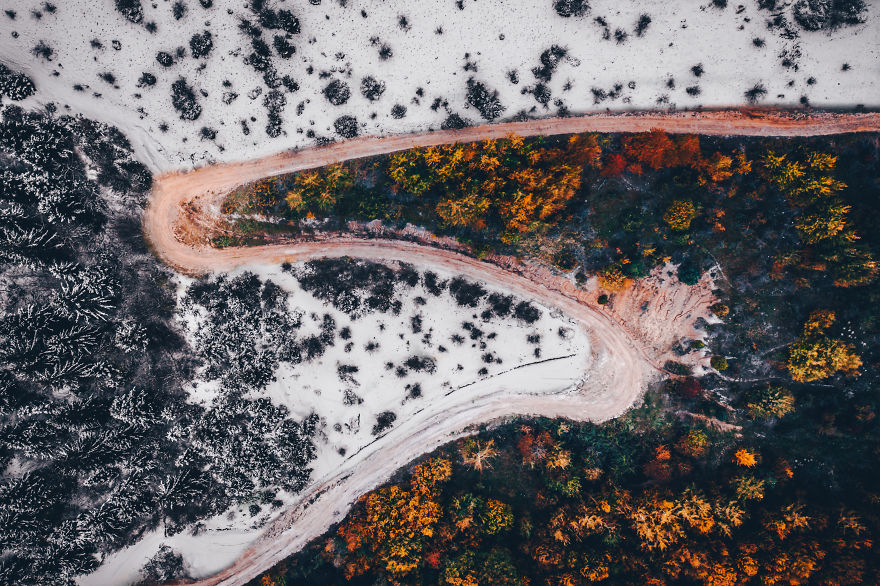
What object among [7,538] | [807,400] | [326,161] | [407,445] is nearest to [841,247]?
[807,400]

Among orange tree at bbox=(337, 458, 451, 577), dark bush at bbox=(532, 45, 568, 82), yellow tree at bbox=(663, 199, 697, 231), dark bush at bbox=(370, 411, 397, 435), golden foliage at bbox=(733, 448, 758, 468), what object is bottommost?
golden foliage at bbox=(733, 448, 758, 468)

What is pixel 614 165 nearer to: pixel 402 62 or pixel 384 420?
pixel 402 62

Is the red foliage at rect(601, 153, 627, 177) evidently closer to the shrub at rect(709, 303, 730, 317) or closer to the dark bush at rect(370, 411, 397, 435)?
the shrub at rect(709, 303, 730, 317)

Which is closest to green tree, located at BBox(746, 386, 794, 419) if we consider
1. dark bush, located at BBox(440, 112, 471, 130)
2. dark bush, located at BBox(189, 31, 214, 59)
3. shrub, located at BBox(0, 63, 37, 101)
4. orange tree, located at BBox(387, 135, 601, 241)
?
orange tree, located at BBox(387, 135, 601, 241)

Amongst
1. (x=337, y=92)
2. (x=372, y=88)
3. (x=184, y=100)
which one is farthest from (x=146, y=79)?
(x=372, y=88)

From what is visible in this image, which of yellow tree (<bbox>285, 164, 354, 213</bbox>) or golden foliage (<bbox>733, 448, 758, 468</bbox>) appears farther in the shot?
yellow tree (<bbox>285, 164, 354, 213</bbox>)

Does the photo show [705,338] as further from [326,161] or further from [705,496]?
[326,161]

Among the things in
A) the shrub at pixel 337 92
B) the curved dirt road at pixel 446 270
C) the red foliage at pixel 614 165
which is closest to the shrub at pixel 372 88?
the shrub at pixel 337 92
